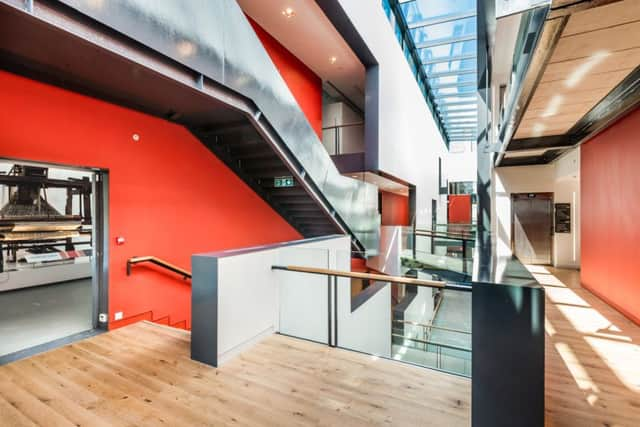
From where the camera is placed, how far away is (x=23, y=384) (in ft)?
8.07

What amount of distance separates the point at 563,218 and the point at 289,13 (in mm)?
8333

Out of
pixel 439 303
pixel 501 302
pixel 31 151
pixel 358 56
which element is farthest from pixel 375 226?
pixel 31 151

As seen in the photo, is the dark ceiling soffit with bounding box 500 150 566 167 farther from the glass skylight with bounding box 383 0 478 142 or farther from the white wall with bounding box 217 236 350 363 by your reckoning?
the white wall with bounding box 217 236 350 363

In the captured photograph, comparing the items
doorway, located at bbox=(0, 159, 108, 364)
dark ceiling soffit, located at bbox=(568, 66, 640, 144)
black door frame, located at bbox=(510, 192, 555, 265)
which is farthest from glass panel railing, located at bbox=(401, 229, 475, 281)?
doorway, located at bbox=(0, 159, 108, 364)

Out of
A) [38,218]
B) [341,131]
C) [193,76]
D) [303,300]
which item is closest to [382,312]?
[303,300]

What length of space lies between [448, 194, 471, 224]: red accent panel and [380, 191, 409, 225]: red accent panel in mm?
6374

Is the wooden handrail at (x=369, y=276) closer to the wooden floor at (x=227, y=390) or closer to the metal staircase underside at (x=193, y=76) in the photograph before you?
the wooden floor at (x=227, y=390)

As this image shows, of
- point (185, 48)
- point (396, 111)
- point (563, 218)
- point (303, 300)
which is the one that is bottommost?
point (303, 300)

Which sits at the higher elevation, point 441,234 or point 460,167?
point 460,167

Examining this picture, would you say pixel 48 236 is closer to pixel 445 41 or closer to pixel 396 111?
pixel 396 111

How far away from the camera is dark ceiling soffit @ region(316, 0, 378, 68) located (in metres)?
5.67

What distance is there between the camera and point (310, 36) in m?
6.62

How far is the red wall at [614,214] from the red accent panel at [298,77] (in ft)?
19.2

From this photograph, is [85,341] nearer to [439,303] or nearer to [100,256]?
[100,256]
